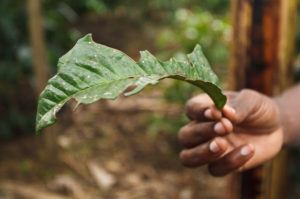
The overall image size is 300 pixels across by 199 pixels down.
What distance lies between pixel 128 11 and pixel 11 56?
302 cm

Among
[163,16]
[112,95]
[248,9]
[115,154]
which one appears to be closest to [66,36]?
[115,154]

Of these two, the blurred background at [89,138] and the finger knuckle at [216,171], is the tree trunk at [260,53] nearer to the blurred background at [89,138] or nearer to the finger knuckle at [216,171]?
the finger knuckle at [216,171]

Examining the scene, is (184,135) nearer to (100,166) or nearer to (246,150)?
(246,150)

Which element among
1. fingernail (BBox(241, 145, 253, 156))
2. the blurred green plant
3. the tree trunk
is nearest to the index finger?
fingernail (BBox(241, 145, 253, 156))

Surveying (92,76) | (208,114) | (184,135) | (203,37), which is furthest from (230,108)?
(203,37)

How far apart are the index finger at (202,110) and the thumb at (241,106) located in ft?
0.08

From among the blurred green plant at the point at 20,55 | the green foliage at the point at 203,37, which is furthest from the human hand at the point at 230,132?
the green foliage at the point at 203,37

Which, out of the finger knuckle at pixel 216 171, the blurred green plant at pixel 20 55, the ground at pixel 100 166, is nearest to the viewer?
the finger knuckle at pixel 216 171

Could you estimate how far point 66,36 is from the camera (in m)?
3.07

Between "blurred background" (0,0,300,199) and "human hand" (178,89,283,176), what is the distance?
140cm

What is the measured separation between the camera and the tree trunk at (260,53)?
1.36m

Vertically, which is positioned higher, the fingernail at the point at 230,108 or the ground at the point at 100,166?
the fingernail at the point at 230,108

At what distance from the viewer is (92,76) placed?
63cm

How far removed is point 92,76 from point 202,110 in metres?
0.42
